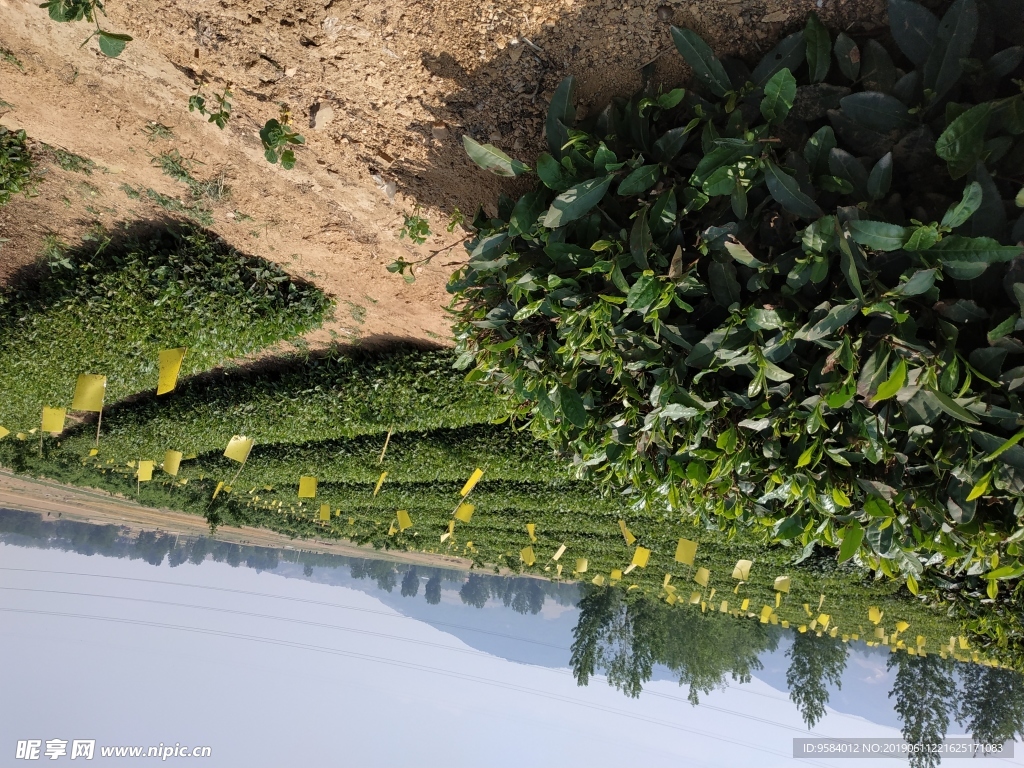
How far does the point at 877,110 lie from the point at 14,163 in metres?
4.36

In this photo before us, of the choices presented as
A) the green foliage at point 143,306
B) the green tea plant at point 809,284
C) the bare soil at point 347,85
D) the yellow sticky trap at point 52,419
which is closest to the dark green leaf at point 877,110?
the green tea plant at point 809,284

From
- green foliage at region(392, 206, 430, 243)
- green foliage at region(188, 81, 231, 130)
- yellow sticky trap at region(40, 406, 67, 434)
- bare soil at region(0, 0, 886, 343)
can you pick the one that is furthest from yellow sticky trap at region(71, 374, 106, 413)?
Answer: green foliage at region(392, 206, 430, 243)

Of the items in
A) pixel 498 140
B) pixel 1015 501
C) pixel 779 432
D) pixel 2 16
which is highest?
pixel 2 16

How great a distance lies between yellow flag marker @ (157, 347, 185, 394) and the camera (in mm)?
3324

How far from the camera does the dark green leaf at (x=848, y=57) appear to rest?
1517 mm

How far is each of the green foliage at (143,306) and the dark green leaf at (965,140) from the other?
344 cm

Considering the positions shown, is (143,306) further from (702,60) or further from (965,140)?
(965,140)

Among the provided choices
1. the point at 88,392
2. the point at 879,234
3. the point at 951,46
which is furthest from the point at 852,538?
the point at 88,392

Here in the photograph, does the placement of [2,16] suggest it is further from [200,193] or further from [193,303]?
[193,303]

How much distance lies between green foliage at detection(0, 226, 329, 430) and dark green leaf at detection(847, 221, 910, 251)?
3.32 meters

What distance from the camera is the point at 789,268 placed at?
1.39 m

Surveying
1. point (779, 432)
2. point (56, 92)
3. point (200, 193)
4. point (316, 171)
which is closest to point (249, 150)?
point (316, 171)

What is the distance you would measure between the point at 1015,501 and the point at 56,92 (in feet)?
13.9

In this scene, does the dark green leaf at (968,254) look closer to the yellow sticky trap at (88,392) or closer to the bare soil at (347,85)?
the bare soil at (347,85)
